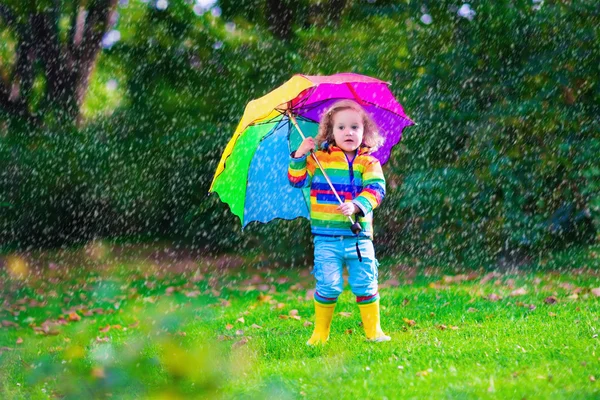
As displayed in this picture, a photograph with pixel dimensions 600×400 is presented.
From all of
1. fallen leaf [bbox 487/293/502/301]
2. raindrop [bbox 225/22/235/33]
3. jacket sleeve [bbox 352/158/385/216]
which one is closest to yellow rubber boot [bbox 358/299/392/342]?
jacket sleeve [bbox 352/158/385/216]

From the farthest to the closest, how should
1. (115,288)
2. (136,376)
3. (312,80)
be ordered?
1. (115,288)
2. (312,80)
3. (136,376)

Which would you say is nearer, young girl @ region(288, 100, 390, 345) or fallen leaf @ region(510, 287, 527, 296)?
Answer: young girl @ region(288, 100, 390, 345)

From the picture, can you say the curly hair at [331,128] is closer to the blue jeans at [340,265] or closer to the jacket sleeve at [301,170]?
the jacket sleeve at [301,170]

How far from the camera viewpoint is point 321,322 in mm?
4949

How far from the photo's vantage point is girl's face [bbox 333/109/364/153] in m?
4.67

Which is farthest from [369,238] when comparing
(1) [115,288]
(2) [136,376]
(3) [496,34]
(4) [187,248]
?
(4) [187,248]

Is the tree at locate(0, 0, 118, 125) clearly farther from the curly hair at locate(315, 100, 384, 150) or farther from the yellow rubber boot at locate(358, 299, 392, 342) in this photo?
the yellow rubber boot at locate(358, 299, 392, 342)

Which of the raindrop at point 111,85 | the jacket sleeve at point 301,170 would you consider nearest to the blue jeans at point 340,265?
the jacket sleeve at point 301,170

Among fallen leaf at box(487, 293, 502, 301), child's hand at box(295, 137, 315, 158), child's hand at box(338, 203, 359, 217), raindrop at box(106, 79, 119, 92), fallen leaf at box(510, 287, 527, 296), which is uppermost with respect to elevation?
raindrop at box(106, 79, 119, 92)

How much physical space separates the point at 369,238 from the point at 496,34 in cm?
451

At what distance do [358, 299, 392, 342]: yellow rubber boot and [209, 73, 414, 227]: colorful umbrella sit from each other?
0.82 metres

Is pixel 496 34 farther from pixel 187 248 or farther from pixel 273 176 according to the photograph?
pixel 187 248

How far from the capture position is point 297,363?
4480 mm

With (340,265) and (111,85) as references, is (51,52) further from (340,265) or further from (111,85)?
(340,265)
